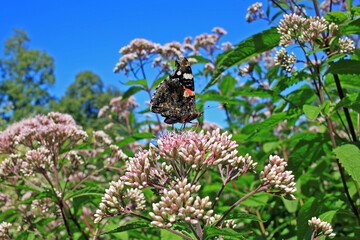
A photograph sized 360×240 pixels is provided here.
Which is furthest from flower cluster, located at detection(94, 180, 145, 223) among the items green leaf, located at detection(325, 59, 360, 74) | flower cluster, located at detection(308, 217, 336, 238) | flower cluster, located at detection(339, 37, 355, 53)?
flower cluster, located at detection(339, 37, 355, 53)

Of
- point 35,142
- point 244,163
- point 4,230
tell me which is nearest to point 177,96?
point 244,163

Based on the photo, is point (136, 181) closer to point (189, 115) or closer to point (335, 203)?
point (189, 115)

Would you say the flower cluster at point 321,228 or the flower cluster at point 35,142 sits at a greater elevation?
the flower cluster at point 35,142

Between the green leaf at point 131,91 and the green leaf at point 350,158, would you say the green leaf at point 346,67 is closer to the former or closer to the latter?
the green leaf at point 350,158

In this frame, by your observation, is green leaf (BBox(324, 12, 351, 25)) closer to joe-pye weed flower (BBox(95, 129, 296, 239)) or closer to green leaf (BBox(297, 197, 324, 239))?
joe-pye weed flower (BBox(95, 129, 296, 239))

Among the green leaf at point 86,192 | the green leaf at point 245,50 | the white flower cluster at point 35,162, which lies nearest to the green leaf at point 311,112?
the green leaf at point 245,50

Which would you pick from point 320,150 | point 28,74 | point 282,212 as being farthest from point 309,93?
point 28,74

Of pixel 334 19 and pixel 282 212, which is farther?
pixel 282 212
